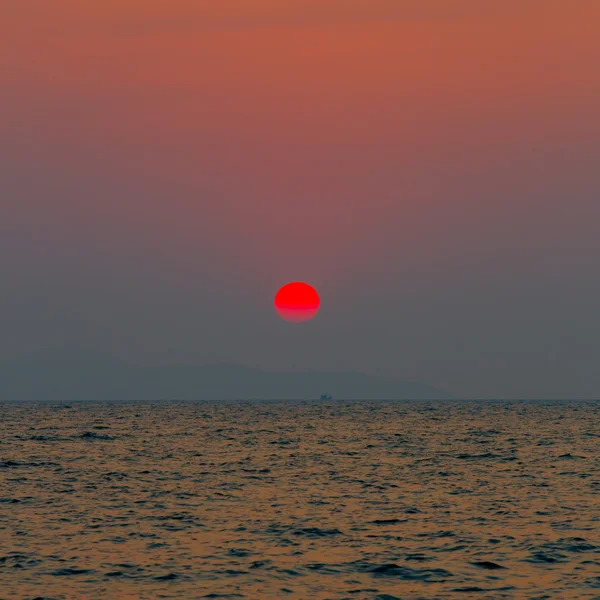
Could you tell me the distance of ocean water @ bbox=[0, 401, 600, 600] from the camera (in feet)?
92.9

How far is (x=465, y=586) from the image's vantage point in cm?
2794

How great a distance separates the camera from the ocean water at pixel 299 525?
92.9ft

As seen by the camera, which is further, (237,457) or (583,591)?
(237,457)

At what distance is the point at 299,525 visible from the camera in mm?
38156

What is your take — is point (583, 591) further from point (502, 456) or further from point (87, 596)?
point (502, 456)

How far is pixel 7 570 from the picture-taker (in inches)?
1176

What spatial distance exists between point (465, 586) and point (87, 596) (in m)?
11.4

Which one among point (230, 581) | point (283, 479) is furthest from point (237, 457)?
point (230, 581)

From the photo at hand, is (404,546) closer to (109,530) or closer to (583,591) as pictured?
(583,591)

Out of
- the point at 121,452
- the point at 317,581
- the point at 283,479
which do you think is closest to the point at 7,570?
the point at 317,581

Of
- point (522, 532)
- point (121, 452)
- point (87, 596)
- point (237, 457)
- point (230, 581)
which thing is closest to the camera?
point (87, 596)

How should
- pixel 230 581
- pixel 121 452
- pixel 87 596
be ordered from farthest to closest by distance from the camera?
pixel 121 452
pixel 230 581
pixel 87 596

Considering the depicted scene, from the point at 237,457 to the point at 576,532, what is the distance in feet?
122

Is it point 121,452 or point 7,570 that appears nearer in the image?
point 7,570
